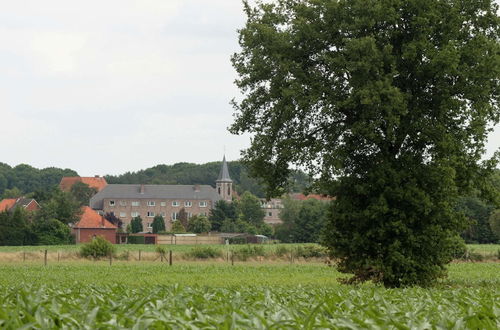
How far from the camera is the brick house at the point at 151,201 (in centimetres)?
17762

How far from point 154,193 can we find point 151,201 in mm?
2023

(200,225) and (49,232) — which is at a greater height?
(200,225)

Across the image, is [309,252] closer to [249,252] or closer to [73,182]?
[249,252]

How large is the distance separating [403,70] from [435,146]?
11.5ft

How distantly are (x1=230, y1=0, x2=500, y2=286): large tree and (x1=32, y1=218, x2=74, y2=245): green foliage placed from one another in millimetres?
67260

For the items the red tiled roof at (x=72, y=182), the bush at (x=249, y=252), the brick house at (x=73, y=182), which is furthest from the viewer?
the red tiled roof at (x=72, y=182)

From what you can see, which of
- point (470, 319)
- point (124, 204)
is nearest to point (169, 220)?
point (124, 204)

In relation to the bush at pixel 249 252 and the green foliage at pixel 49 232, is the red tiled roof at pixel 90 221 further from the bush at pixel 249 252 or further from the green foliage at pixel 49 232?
the bush at pixel 249 252

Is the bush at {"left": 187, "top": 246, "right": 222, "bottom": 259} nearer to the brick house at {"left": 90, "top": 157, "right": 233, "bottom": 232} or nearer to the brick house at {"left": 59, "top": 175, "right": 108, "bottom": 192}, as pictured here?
the brick house at {"left": 90, "top": 157, "right": 233, "bottom": 232}

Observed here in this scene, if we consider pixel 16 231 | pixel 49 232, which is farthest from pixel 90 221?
pixel 16 231

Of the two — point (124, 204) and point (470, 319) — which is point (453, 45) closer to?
point (470, 319)

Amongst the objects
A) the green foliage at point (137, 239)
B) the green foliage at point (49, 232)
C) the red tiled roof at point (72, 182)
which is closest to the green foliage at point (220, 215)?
the green foliage at point (137, 239)

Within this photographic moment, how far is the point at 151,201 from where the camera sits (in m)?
178

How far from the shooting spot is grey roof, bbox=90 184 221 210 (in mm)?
177625
